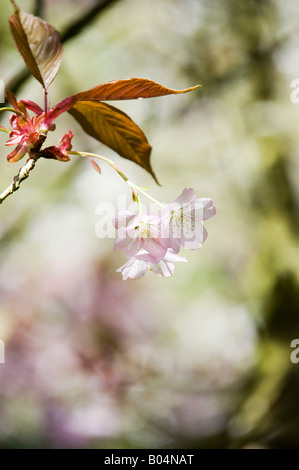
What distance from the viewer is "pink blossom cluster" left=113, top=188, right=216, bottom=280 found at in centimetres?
47

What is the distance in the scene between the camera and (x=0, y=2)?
1670 mm

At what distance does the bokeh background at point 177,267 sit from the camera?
1.79 metres

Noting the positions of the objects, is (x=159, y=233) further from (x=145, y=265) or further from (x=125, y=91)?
(x=125, y=91)

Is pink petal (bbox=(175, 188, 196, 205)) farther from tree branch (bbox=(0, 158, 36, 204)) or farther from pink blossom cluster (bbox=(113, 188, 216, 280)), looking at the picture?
tree branch (bbox=(0, 158, 36, 204))

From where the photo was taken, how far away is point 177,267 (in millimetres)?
2420

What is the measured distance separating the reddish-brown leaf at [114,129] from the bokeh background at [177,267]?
137cm

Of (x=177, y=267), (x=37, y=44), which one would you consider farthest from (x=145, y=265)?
(x=177, y=267)

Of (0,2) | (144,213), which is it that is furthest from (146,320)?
(144,213)

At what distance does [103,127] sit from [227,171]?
182 centimetres

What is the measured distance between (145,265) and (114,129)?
0.17 metres

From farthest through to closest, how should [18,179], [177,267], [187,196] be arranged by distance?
[177,267] → [187,196] → [18,179]

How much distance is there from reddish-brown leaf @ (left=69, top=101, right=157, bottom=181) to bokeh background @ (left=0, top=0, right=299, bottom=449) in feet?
4.48

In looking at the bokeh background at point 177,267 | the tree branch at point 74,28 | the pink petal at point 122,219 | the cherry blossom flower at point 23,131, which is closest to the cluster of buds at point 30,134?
the cherry blossom flower at point 23,131
